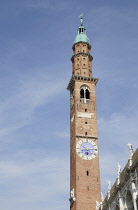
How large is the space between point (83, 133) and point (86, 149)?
3.04 meters

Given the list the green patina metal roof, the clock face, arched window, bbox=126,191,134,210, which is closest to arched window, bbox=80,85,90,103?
the clock face

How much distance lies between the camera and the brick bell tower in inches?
2205

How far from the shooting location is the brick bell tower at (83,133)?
5600cm

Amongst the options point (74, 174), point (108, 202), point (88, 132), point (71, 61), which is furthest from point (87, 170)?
point (71, 61)

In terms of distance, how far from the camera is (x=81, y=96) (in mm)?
65812

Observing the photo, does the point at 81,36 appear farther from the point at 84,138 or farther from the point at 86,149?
the point at 86,149

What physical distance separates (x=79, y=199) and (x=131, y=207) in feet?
59.3

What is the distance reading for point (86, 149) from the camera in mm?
59531

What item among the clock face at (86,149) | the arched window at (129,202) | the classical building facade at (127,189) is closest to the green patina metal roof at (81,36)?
the clock face at (86,149)

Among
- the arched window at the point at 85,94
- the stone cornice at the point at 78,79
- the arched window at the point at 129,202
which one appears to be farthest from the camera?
the stone cornice at the point at 78,79

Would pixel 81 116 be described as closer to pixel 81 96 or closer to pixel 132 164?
pixel 81 96

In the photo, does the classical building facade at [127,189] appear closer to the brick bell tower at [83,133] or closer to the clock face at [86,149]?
the brick bell tower at [83,133]

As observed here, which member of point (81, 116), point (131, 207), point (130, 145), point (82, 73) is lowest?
point (131, 207)

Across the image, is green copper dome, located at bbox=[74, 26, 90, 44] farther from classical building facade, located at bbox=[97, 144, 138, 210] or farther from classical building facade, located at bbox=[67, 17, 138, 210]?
classical building facade, located at bbox=[97, 144, 138, 210]
